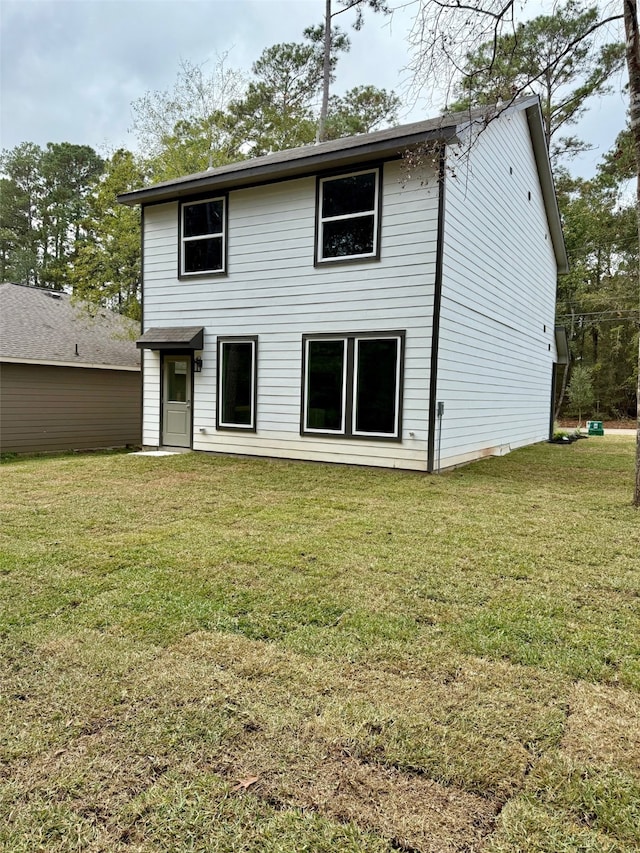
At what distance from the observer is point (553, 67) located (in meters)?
5.83

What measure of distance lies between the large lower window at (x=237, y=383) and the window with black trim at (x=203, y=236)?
4.87 feet

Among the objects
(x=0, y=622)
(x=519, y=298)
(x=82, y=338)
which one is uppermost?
(x=519, y=298)

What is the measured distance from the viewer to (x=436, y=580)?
3480 millimetres

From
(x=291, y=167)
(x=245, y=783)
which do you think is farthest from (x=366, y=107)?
(x=245, y=783)

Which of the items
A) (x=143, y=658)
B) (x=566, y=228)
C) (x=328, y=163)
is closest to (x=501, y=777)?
(x=143, y=658)

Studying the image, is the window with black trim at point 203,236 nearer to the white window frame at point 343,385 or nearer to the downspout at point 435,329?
the white window frame at point 343,385

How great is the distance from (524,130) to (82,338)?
11.9 meters

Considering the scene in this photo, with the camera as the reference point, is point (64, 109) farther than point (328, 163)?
Yes

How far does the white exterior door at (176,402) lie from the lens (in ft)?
32.6

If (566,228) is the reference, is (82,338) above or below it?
below

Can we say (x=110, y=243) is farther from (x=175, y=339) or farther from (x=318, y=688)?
(x=318, y=688)

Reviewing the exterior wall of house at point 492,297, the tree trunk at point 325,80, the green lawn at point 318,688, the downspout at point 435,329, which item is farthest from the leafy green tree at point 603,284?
the green lawn at point 318,688

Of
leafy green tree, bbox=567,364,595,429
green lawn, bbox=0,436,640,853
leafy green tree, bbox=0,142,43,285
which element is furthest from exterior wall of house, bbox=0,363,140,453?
leafy green tree, bbox=567,364,595,429

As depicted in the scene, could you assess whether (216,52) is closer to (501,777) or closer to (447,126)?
(447,126)
